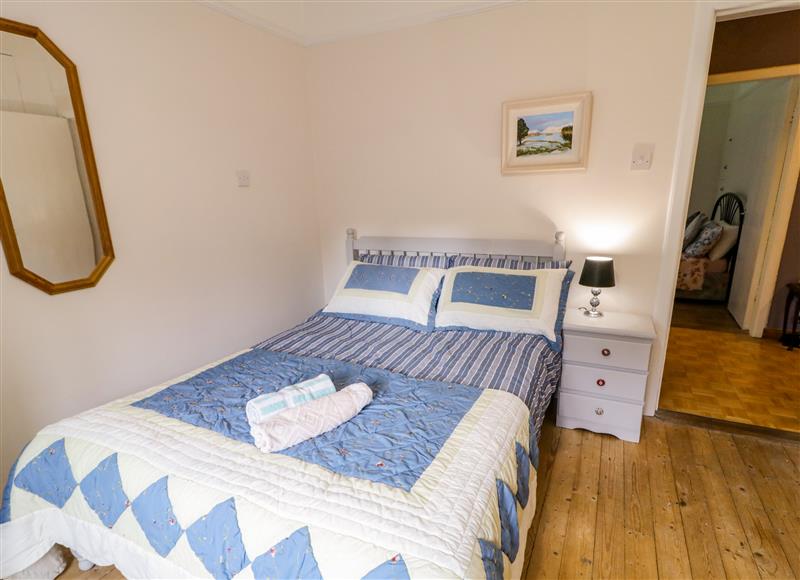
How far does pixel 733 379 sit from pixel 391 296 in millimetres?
2420

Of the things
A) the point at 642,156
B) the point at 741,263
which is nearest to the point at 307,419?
the point at 642,156

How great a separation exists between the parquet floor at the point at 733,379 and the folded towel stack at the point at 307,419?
2.08m

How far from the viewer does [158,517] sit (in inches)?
43.8

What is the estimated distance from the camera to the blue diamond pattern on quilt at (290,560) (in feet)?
2.93

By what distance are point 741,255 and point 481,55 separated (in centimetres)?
340

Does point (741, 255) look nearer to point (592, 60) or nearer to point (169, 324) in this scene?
point (592, 60)

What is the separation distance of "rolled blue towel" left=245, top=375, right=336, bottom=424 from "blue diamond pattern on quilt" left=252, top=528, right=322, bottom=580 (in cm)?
43

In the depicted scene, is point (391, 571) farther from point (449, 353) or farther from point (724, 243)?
point (724, 243)

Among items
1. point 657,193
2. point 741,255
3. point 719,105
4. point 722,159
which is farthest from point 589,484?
point 719,105

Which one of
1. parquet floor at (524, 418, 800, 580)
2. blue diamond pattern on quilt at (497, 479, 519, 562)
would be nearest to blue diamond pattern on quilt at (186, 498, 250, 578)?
blue diamond pattern on quilt at (497, 479, 519, 562)

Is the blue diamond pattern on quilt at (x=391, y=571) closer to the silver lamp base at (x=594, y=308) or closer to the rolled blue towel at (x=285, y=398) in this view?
the rolled blue towel at (x=285, y=398)

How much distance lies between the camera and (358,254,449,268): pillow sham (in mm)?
2742

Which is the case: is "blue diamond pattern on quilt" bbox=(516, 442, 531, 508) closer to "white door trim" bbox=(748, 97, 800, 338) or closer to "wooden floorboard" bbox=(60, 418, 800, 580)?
"wooden floorboard" bbox=(60, 418, 800, 580)

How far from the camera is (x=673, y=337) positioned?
11.8 ft
